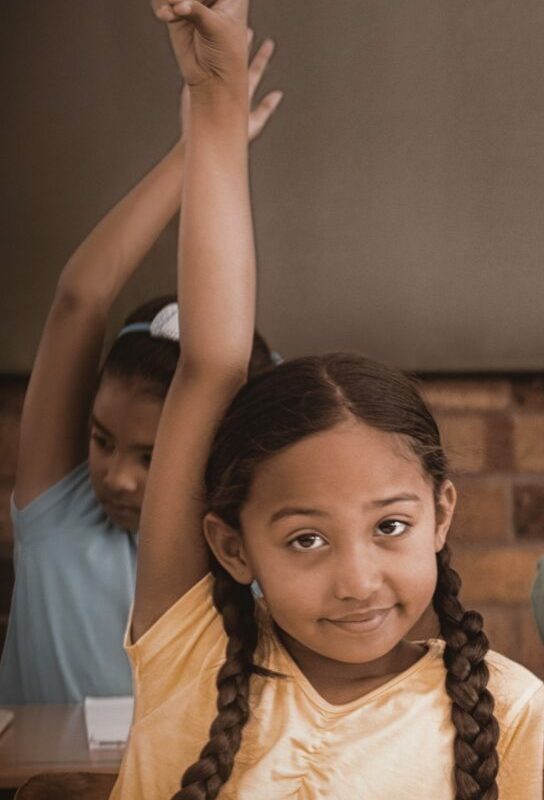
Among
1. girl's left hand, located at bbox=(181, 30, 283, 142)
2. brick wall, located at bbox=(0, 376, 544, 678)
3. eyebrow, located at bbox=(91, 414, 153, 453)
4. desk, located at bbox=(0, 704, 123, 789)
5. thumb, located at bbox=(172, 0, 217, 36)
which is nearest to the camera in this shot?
thumb, located at bbox=(172, 0, 217, 36)

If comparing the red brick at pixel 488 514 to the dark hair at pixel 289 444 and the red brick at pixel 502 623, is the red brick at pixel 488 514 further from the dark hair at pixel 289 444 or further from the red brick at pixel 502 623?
the dark hair at pixel 289 444

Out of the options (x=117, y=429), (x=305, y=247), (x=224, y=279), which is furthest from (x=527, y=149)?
(x=224, y=279)

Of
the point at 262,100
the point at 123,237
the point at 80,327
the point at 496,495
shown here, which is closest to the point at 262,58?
the point at 262,100

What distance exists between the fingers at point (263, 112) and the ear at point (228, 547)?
702mm

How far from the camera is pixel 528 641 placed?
1.58 metres

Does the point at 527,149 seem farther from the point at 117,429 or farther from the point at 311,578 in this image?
the point at 311,578

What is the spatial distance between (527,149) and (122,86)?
51 cm

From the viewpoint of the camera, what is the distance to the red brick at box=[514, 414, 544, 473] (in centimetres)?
159

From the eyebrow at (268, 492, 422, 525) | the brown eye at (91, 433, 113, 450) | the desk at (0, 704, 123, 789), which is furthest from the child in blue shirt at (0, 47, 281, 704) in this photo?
the eyebrow at (268, 492, 422, 525)

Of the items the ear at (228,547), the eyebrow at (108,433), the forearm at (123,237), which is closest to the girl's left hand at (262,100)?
the forearm at (123,237)

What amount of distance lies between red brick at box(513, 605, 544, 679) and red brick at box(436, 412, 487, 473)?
19 cm

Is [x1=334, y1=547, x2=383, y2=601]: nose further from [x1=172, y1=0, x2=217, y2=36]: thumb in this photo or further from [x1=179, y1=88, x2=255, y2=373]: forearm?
[x1=172, y1=0, x2=217, y2=36]: thumb

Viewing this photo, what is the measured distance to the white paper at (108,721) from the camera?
1135mm

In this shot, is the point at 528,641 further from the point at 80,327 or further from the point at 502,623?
the point at 80,327
